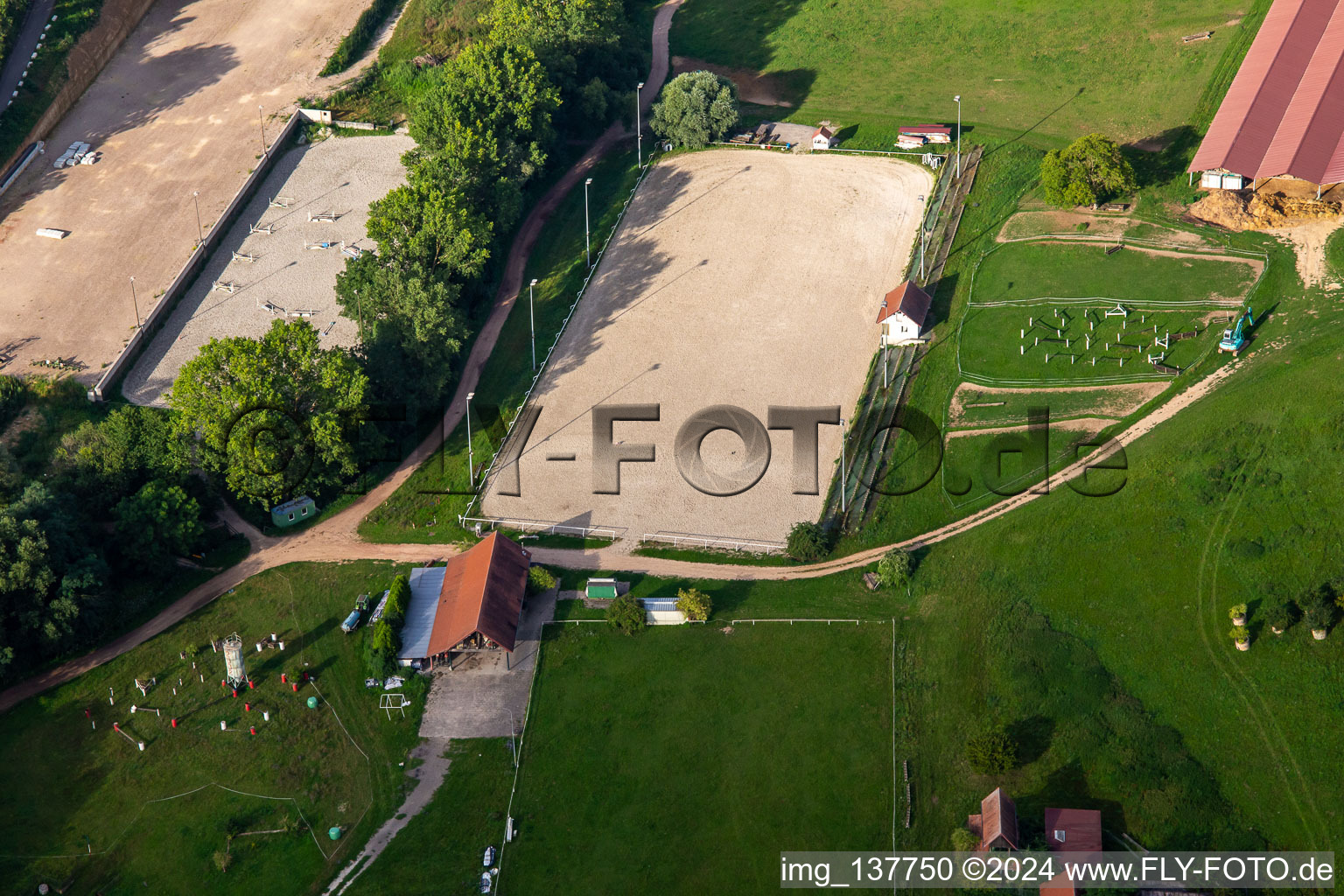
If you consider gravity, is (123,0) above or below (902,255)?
above

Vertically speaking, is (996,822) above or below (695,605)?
below

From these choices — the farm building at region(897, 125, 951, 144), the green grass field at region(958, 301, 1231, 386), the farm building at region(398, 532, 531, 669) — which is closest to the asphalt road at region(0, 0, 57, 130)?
the farm building at region(398, 532, 531, 669)

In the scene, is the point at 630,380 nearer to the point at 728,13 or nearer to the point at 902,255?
the point at 902,255

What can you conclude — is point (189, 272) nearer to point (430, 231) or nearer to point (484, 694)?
point (430, 231)

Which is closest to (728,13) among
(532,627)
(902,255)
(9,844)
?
(902,255)

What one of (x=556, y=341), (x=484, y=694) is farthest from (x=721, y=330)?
(x=484, y=694)

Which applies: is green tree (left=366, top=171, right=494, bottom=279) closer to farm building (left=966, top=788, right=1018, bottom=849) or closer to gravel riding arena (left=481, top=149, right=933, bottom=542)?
gravel riding arena (left=481, top=149, right=933, bottom=542)
